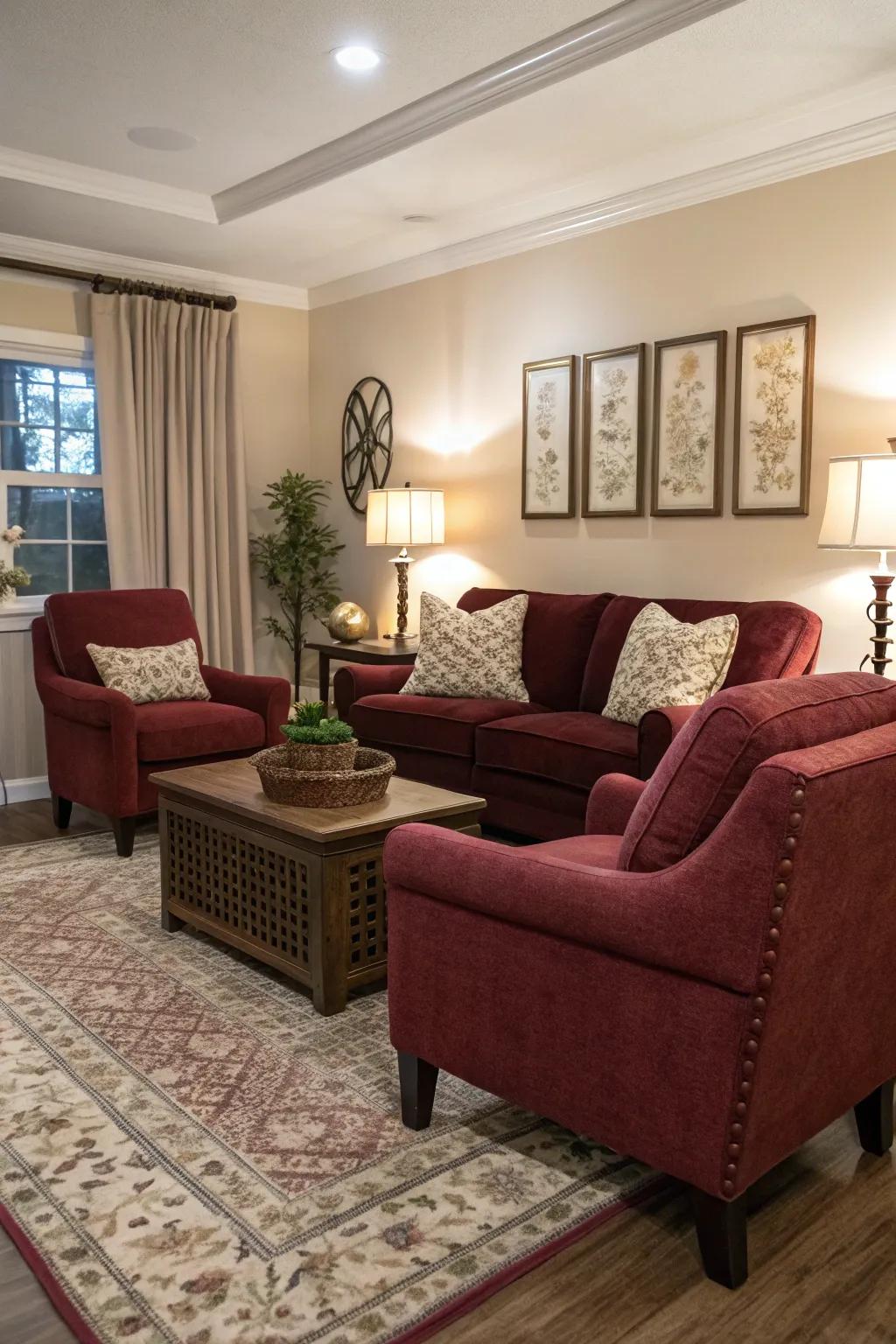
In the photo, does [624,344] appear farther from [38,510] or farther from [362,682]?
[38,510]

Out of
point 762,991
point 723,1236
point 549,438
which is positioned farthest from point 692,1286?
point 549,438

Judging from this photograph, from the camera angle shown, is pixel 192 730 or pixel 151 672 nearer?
pixel 192 730

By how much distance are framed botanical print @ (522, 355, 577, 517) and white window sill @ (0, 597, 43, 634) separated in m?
2.37

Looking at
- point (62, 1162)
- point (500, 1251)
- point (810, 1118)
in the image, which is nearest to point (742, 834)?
point (810, 1118)

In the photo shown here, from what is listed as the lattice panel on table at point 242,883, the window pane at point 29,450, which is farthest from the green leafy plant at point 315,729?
the window pane at point 29,450

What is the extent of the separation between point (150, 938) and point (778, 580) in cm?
256

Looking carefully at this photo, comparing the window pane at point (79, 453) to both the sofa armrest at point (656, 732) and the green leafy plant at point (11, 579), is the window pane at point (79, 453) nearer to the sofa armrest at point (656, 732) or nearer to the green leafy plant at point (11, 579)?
the green leafy plant at point (11, 579)

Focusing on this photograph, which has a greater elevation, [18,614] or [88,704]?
[18,614]

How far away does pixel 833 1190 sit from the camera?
2.02 metres

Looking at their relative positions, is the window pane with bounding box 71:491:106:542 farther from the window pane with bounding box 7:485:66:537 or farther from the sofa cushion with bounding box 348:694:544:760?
the sofa cushion with bounding box 348:694:544:760

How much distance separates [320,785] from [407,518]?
2.56 metres

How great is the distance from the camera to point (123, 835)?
4176 mm

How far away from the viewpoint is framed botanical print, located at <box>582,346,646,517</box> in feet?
15.0

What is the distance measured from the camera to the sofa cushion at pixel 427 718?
14.0 ft
